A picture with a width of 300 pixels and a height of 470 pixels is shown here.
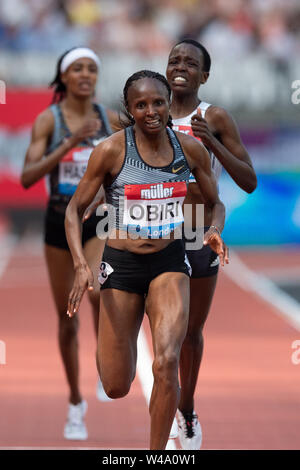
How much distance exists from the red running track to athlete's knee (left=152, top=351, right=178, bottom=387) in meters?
1.74

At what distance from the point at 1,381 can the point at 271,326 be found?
15.1ft

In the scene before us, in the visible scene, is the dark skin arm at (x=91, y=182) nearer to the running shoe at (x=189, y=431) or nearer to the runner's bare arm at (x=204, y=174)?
the runner's bare arm at (x=204, y=174)

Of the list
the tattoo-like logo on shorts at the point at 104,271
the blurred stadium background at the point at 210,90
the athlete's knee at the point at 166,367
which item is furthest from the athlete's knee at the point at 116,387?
the blurred stadium background at the point at 210,90

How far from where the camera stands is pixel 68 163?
870cm

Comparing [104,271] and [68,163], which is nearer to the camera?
[104,271]

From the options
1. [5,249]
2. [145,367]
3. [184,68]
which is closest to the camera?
[184,68]

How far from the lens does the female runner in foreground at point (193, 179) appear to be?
7.44 metres

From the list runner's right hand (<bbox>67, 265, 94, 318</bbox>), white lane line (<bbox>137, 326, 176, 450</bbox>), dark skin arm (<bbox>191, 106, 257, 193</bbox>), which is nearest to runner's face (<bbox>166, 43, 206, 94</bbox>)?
dark skin arm (<bbox>191, 106, 257, 193</bbox>)

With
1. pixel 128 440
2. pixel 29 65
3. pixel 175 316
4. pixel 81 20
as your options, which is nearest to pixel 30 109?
pixel 29 65

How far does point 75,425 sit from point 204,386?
2168 millimetres

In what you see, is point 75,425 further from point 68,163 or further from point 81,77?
point 81,77

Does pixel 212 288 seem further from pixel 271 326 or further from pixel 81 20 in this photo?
pixel 81 20

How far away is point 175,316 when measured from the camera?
6297mm

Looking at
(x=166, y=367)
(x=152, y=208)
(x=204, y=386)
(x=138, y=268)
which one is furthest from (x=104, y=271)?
(x=204, y=386)
